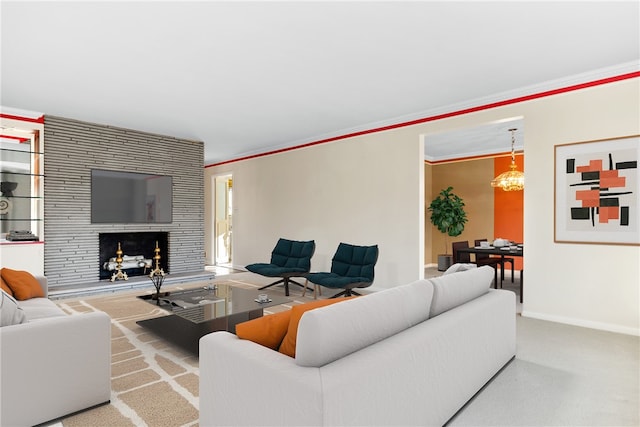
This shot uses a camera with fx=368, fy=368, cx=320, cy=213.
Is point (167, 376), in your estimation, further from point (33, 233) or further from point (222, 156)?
point (222, 156)

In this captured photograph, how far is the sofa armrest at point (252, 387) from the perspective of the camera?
1298 millimetres

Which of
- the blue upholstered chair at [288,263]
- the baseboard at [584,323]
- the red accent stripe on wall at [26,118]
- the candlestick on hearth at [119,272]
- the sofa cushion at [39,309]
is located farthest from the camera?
the candlestick on hearth at [119,272]

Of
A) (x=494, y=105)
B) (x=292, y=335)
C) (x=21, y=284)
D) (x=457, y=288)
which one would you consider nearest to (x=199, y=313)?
(x=21, y=284)

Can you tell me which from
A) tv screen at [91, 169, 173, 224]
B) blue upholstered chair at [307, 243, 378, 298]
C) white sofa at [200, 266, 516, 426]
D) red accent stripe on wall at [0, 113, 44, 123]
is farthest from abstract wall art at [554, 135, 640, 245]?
red accent stripe on wall at [0, 113, 44, 123]

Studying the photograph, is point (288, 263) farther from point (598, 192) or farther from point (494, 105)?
point (598, 192)

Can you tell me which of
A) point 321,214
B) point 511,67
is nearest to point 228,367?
point 511,67

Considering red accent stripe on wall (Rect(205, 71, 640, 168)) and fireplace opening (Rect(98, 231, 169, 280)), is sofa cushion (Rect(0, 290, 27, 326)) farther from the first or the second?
red accent stripe on wall (Rect(205, 71, 640, 168))

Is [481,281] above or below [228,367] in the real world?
above

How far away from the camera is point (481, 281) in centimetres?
270

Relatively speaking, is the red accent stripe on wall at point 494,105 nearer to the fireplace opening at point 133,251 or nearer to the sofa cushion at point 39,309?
the fireplace opening at point 133,251

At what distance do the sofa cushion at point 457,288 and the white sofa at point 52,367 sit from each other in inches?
77.9

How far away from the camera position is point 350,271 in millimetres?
5191

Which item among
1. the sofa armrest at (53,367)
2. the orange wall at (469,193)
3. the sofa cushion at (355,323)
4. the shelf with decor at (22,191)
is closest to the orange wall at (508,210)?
the orange wall at (469,193)

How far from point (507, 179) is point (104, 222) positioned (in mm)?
6611
